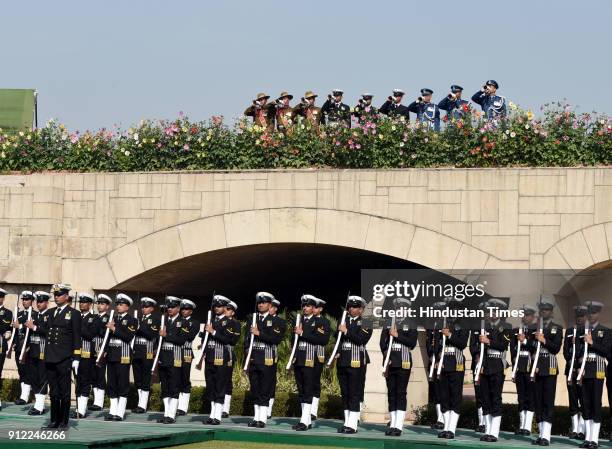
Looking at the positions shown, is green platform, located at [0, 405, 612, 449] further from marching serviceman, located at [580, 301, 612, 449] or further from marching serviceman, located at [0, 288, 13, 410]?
marching serviceman, located at [0, 288, 13, 410]

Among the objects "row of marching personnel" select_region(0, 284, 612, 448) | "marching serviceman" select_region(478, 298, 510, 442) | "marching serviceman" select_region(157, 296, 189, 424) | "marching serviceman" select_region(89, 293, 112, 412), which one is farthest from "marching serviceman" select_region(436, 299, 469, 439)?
"marching serviceman" select_region(89, 293, 112, 412)

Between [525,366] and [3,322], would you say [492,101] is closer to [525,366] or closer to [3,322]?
[525,366]

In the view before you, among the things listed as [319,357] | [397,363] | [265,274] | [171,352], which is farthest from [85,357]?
[265,274]

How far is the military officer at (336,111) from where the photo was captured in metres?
21.3

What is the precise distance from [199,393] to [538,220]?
5686mm

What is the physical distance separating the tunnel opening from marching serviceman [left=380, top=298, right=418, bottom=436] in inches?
165

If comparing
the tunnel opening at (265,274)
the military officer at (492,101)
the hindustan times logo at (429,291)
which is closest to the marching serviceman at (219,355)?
the hindustan times logo at (429,291)

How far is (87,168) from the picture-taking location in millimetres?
22156

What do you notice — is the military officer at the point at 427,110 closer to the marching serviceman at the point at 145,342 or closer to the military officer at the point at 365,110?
the military officer at the point at 365,110

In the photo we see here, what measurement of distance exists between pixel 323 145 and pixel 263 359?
208 inches

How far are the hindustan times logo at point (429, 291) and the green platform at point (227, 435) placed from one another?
2.13 meters

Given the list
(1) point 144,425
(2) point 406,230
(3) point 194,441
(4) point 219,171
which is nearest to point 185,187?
(4) point 219,171

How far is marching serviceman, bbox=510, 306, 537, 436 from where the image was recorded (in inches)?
630

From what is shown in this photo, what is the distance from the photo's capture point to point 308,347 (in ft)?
55.0
